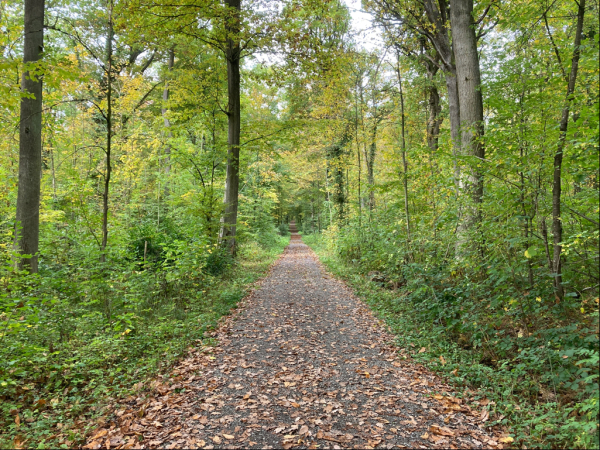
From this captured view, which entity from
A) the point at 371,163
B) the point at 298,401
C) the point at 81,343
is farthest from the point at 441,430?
the point at 371,163

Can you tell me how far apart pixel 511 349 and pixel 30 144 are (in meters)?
9.43

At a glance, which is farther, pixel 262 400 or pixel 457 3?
pixel 457 3

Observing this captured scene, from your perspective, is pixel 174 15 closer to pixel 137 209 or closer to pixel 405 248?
pixel 137 209

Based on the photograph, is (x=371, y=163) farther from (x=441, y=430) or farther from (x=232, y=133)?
(x=441, y=430)

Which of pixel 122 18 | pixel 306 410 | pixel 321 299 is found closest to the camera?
pixel 306 410

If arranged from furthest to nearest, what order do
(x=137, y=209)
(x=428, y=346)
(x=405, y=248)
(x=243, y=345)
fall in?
(x=137, y=209), (x=405, y=248), (x=243, y=345), (x=428, y=346)

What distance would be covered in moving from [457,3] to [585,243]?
20.0ft

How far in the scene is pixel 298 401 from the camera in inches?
144

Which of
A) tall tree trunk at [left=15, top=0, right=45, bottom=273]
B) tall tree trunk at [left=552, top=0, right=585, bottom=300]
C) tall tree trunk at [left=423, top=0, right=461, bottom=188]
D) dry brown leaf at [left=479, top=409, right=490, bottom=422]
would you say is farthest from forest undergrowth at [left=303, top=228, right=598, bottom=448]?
tall tree trunk at [left=15, top=0, right=45, bottom=273]

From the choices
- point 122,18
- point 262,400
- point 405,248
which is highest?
point 122,18

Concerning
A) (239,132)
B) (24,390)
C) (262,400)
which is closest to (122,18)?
(239,132)

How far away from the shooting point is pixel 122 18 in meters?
6.66

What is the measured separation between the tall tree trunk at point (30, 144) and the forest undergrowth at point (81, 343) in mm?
979

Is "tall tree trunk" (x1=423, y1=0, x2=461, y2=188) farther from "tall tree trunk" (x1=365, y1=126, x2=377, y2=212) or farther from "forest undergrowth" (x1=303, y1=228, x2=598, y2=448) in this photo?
"tall tree trunk" (x1=365, y1=126, x2=377, y2=212)
